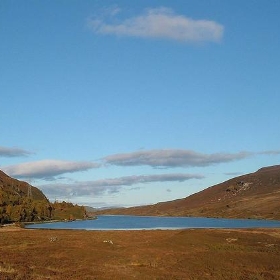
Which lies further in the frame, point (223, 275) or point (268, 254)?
point (268, 254)

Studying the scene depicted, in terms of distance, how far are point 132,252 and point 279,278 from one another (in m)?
26.7

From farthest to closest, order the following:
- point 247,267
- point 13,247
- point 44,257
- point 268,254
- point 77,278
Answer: point 13,247 < point 268,254 < point 44,257 < point 247,267 < point 77,278

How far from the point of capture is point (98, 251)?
2670 inches

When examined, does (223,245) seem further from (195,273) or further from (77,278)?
(77,278)

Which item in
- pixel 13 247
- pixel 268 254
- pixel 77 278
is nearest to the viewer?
pixel 77 278

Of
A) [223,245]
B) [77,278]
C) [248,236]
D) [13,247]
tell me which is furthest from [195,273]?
[248,236]

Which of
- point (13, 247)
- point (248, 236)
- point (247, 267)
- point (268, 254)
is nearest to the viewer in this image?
point (247, 267)

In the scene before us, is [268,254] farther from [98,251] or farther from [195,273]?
[98,251]

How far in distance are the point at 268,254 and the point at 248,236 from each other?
3064 centimetres

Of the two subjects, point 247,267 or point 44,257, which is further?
point 44,257

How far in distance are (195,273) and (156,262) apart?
907 cm

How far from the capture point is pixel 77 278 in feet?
141

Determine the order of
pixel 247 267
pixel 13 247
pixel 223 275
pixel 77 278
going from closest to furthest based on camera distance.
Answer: pixel 77 278 < pixel 223 275 < pixel 247 267 < pixel 13 247

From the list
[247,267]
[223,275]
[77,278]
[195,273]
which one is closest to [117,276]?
[77,278]
